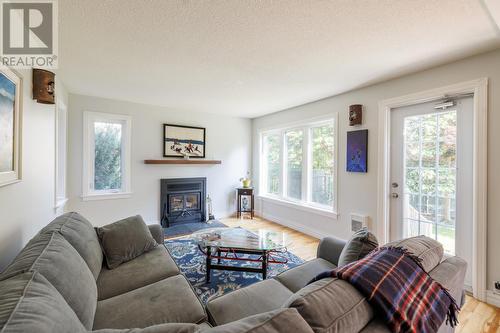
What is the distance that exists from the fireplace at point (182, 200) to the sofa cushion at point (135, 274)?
243 centimetres

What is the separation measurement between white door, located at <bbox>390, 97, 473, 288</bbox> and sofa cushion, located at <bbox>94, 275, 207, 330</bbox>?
2.62m

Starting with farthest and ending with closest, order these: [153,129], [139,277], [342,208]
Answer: [153,129]
[342,208]
[139,277]

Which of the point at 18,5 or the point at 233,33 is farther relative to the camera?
the point at 233,33

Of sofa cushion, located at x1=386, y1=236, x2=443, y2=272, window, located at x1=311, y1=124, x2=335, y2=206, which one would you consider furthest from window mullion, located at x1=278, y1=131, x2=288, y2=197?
sofa cushion, located at x1=386, y1=236, x2=443, y2=272

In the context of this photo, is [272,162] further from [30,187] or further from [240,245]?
[30,187]

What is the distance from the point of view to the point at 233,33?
185 centimetres

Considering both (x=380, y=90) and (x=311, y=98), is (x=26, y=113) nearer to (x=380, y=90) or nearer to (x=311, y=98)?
(x=311, y=98)

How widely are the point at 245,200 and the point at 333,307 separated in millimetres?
4509

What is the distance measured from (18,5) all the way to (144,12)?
82 cm

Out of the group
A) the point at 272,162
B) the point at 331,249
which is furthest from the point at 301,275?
the point at 272,162

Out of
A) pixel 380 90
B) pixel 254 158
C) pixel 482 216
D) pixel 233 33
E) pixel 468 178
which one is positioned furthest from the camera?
pixel 254 158

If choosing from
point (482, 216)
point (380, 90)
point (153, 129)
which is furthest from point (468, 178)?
point (153, 129)

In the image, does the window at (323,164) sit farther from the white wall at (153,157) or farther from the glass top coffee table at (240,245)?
the white wall at (153,157)

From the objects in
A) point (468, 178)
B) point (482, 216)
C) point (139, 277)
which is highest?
point (468, 178)
